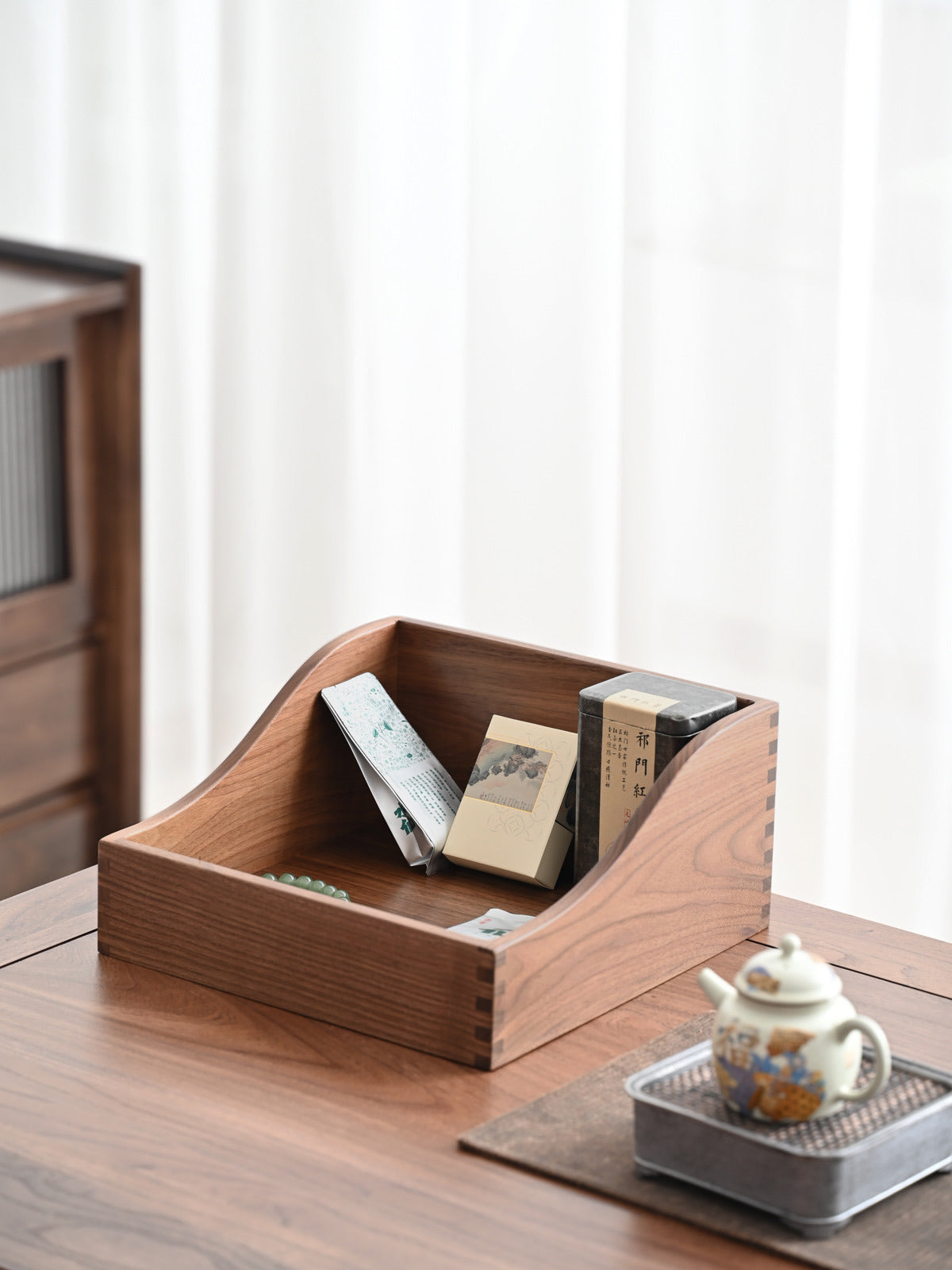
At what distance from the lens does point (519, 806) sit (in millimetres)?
1356

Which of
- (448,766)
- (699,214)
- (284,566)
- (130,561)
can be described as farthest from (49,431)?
(448,766)

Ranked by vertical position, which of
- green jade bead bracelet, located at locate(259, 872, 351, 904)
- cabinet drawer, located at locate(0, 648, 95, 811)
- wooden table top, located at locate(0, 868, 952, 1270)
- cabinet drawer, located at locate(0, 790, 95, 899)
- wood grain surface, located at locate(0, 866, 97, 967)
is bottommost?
cabinet drawer, located at locate(0, 790, 95, 899)

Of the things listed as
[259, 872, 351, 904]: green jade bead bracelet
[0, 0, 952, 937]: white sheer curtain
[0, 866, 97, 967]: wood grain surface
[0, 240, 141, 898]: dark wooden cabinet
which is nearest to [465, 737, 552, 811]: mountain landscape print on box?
[259, 872, 351, 904]: green jade bead bracelet

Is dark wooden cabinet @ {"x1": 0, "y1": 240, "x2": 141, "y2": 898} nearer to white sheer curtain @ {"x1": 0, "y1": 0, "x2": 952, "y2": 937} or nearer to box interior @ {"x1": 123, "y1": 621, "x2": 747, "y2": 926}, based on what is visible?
white sheer curtain @ {"x1": 0, "y1": 0, "x2": 952, "y2": 937}

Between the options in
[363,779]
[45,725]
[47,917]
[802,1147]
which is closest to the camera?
[802,1147]

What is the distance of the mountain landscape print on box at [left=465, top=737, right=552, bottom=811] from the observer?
4.45 ft

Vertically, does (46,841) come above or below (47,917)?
below

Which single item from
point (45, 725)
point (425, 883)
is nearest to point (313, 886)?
point (425, 883)

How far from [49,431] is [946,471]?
49.4 inches

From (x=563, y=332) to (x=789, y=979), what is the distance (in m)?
1.43

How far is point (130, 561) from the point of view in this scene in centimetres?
253

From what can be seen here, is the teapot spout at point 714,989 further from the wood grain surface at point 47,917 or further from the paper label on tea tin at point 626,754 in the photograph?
the wood grain surface at point 47,917

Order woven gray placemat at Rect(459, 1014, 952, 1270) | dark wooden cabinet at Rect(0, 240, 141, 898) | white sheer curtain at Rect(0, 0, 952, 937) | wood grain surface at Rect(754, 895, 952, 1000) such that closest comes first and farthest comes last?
woven gray placemat at Rect(459, 1014, 952, 1270) < wood grain surface at Rect(754, 895, 952, 1000) < white sheer curtain at Rect(0, 0, 952, 937) < dark wooden cabinet at Rect(0, 240, 141, 898)

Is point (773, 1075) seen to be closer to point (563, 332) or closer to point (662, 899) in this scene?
point (662, 899)
